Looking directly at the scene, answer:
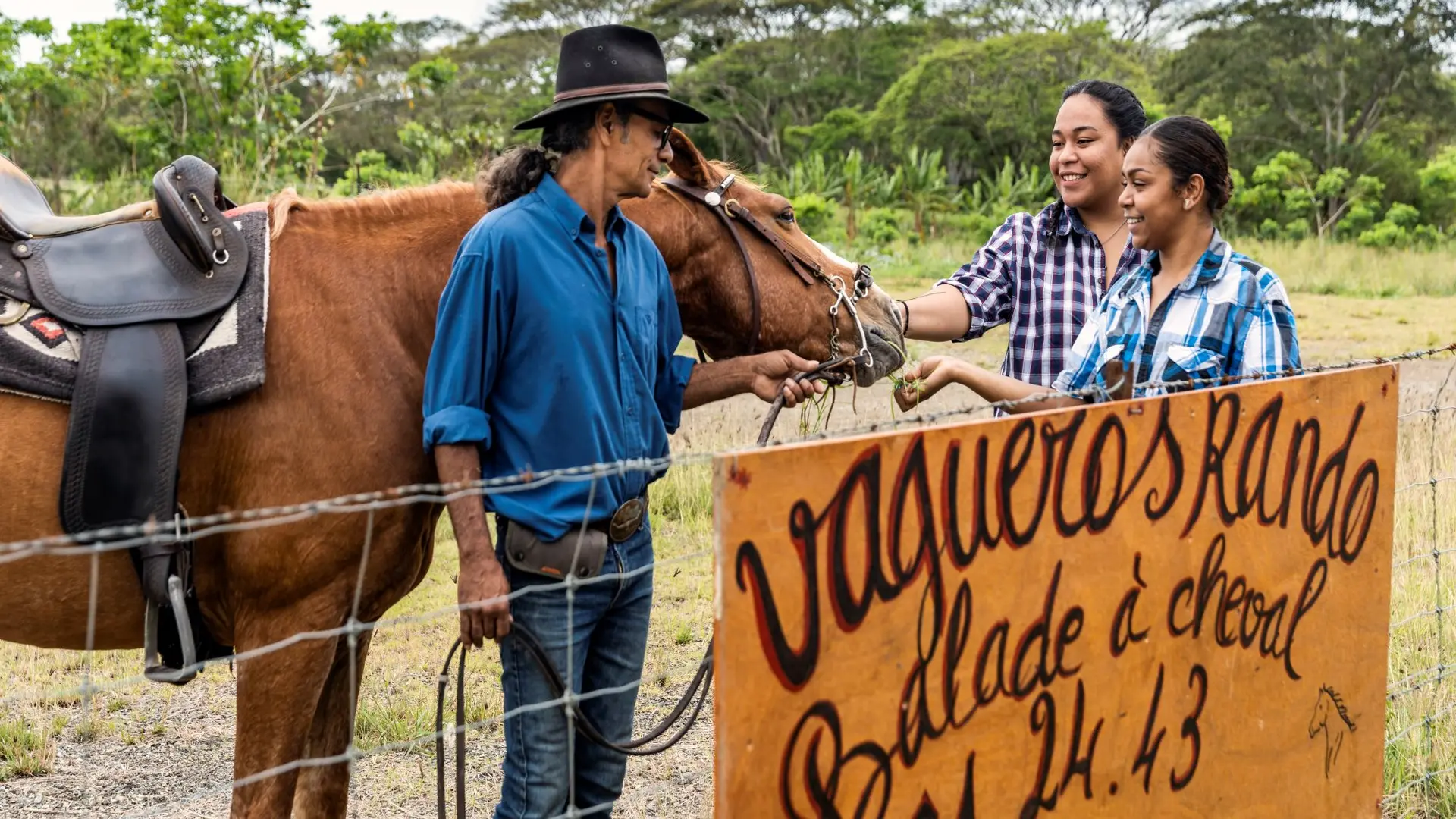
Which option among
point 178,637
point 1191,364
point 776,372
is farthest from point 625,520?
point 1191,364

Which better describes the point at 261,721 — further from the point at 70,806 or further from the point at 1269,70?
the point at 1269,70

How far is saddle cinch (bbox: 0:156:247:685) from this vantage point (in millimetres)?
2646

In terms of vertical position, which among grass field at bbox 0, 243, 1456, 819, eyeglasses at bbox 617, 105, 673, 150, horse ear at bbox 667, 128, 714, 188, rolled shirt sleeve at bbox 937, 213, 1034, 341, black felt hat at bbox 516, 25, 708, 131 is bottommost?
grass field at bbox 0, 243, 1456, 819

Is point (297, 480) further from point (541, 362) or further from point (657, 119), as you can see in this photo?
point (657, 119)

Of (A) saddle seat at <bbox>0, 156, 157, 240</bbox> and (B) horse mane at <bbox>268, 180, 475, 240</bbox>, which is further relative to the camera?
(B) horse mane at <bbox>268, 180, 475, 240</bbox>

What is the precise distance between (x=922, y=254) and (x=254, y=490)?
15733mm

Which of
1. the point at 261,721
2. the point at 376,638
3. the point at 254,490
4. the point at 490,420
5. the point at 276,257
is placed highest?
the point at 276,257

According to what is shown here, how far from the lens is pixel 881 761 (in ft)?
7.08

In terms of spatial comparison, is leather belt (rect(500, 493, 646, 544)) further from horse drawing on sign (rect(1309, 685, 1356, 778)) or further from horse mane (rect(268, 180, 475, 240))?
horse drawing on sign (rect(1309, 685, 1356, 778))

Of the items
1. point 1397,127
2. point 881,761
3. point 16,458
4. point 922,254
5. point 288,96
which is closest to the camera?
point 881,761

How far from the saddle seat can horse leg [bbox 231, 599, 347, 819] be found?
0.96 m

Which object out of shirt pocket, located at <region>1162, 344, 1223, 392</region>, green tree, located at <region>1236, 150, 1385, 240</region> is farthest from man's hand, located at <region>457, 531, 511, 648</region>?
green tree, located at <region>1236, 150, 1385, 240</region>

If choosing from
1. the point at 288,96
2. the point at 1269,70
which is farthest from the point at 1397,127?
the point at 288,96

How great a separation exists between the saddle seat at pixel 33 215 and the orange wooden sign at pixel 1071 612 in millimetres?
1828
